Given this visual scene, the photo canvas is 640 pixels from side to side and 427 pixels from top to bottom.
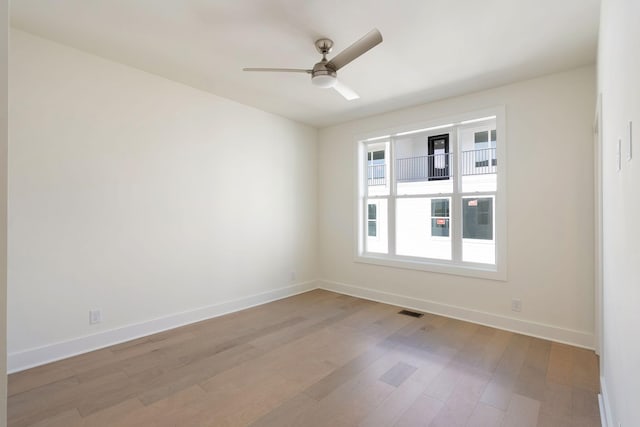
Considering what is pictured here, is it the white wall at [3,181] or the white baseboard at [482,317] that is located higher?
the white wall at [3,181]

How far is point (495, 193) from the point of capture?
3.48 m

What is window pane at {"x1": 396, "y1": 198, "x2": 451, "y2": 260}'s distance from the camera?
157 inches

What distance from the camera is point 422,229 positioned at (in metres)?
4.21

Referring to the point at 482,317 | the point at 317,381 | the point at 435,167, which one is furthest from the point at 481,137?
the point at 317,381

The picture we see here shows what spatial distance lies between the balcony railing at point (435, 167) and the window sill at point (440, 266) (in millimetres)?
1144

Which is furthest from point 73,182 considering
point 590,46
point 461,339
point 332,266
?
point 590,46

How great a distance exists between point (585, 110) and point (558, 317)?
2077mm

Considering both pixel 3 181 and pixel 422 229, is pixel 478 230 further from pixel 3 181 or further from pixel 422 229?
pixel 3 181

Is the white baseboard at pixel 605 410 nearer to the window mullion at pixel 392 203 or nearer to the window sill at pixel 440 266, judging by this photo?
the window sill at pixel 440 266

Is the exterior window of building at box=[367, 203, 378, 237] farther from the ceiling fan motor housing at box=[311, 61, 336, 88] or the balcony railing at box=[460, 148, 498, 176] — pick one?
the ceiling fan motor housing at box=[311, 61, 336, 88]

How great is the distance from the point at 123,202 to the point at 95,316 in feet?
3.65

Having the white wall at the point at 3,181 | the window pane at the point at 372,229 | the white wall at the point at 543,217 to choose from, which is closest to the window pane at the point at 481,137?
the white wall at the point at 543,217

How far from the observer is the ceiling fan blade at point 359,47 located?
1959 mm

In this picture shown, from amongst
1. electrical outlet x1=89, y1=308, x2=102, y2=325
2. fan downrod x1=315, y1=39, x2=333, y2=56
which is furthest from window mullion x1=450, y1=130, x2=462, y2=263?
electrical outlet x1=89, y1=308, x2=102, y2=325
